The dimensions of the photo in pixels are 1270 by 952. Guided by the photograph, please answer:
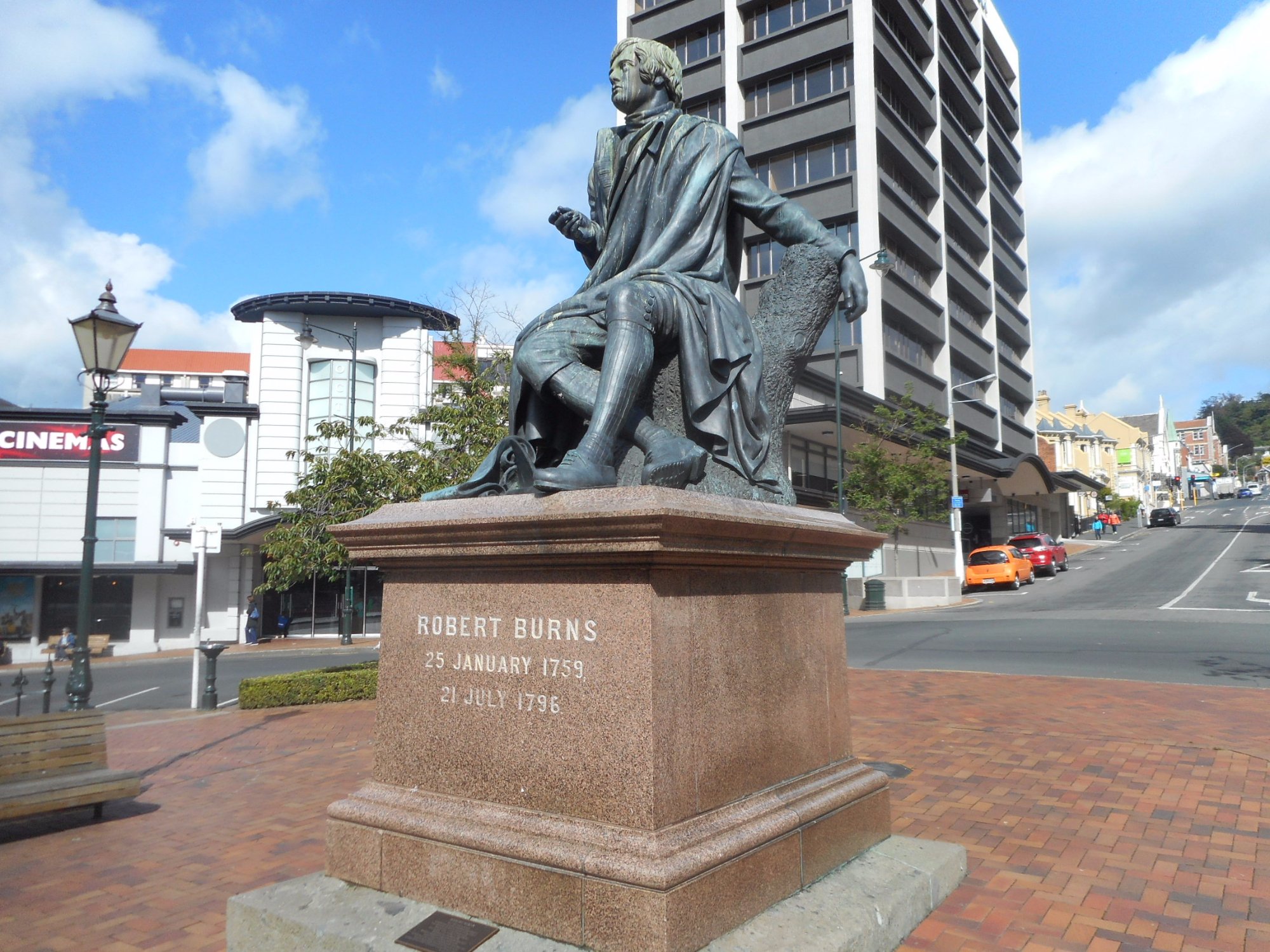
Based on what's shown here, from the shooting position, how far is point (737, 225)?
4875mm

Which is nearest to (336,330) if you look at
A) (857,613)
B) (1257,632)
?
(857,613)

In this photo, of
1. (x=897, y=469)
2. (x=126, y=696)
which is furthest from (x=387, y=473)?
(x=897, y=469)

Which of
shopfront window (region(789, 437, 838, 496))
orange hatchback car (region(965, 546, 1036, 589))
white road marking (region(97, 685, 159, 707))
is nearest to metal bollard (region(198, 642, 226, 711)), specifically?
white road marking (region(97, 685, 159, 707))

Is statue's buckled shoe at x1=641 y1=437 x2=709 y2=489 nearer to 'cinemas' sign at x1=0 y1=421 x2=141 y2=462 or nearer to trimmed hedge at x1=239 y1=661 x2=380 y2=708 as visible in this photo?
trimmed hedge at x1=239 y1=661 x2=380 y2=708

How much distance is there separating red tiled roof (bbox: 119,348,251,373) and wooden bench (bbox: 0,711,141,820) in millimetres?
82923

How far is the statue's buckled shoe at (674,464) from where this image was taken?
347 cm

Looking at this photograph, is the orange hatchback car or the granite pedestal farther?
the orange hatchback car

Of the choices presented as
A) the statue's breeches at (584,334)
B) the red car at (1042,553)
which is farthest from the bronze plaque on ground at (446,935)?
the red car at (1042,553)

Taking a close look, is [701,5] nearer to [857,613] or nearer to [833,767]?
[857,613]

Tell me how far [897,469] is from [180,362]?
253 feet

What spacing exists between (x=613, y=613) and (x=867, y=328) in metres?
38.0

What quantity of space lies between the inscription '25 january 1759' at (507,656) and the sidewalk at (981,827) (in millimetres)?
1566

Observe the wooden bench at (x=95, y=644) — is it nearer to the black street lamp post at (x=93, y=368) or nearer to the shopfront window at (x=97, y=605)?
the shopfront window at (x=97, y=605)

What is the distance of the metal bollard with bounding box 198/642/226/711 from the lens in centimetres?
1245
